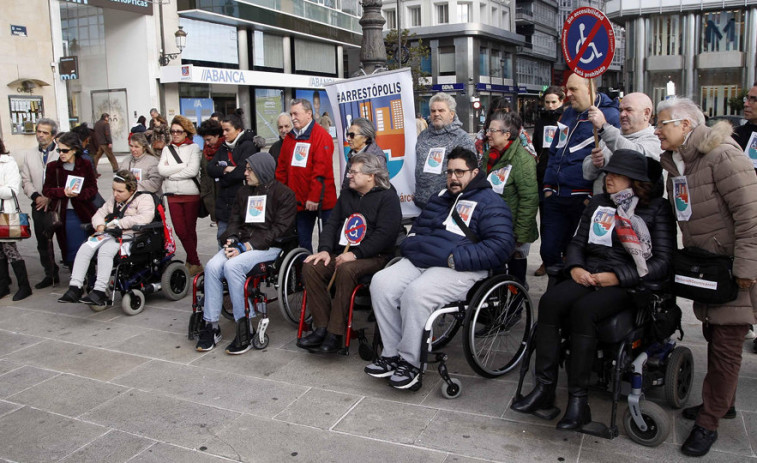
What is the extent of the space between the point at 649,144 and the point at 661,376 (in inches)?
60.2

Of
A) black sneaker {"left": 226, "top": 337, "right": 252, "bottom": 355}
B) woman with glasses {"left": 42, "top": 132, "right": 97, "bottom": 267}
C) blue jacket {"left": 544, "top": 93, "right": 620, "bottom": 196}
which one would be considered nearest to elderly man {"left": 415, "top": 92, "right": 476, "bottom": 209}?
blue jacket {"left": 544, "top": 93, "right": 620, "bottom": 196}

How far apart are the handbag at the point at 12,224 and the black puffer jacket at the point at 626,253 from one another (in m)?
5.39

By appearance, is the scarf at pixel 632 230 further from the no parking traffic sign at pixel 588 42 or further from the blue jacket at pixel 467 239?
the no parking traffic sign at pixel 588 42

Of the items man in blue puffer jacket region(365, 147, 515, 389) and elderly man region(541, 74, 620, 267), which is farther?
elderly man region(541, 74, 620, 267)

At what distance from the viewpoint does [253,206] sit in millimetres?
5438

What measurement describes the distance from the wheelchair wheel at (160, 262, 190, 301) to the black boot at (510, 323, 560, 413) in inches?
158

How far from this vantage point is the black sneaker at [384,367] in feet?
13.5

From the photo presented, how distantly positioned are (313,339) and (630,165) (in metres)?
2.45

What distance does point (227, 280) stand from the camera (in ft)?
16.5

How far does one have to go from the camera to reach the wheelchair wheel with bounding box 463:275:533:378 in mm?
Answer: 4172

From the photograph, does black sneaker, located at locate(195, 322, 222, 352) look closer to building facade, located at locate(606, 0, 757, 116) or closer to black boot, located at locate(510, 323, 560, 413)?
black boot, located at locate(510, 323, 560, 413)

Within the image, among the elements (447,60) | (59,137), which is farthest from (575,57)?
(447,60)

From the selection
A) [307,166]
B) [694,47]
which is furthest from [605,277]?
[694,47]

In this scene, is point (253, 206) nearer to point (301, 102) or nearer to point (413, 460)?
point (301, 102)
